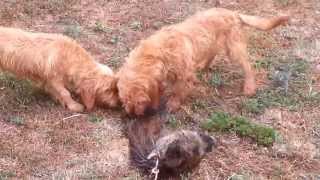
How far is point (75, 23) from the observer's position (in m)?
10.5

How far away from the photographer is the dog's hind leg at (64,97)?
27.2ft

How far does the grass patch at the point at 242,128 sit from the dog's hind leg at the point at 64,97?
59.7 inches

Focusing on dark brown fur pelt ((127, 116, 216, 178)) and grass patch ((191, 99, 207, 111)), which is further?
grass patch ((191, 99, 207, 111))

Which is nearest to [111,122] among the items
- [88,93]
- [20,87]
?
[88,93]

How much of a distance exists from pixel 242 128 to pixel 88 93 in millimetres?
1829

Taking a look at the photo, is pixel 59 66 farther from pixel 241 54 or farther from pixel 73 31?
pixel 241 54

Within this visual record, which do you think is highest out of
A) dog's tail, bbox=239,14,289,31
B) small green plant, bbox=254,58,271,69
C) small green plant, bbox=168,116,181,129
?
dog's tail, bbox=239,14,289,31

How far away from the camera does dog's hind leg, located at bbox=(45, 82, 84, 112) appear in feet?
27.2

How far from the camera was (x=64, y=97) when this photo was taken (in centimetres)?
835

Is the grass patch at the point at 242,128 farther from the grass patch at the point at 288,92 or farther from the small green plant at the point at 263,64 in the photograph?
the small green plant at the point at 263,64

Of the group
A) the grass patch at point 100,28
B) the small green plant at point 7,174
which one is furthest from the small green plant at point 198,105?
the small green plant at point 7,174

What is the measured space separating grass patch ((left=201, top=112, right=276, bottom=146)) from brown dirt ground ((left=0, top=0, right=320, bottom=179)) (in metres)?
0.10

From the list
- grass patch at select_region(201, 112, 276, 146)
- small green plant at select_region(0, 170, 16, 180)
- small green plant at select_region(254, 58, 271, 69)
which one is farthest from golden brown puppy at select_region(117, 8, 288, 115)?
small green plant at select_region(0, 170, 16, 180)

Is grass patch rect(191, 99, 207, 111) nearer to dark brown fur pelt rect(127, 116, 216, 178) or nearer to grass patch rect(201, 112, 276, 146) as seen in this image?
grass patch rect(201, 112, 276, 146)
